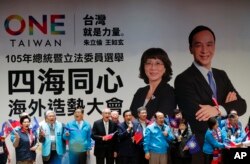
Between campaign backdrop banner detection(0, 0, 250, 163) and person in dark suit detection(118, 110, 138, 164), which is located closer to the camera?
person in dark suit detection(118, 110, 138, 164)

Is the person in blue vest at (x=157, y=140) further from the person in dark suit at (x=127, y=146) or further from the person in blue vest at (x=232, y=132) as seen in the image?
the person in blue vest at (x=232, y=132)

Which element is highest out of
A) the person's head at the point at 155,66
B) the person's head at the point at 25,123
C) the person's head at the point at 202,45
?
the person's head at the point at 202,45

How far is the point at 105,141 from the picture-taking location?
729 cm

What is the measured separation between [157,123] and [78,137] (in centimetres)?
127

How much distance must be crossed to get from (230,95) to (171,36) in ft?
4.95

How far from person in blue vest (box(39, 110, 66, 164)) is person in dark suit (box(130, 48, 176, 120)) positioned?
5.83ft

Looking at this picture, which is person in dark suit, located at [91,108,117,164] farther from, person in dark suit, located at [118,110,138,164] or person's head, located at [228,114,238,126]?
person's head, located at [228,114,238,126]

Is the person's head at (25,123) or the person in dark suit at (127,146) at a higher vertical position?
the person's head at (25,123)

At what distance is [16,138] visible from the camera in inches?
272

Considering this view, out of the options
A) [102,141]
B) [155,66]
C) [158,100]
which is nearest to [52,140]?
[102,141]

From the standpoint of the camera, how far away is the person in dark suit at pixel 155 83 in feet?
28.6

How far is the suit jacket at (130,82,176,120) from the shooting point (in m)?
8.68

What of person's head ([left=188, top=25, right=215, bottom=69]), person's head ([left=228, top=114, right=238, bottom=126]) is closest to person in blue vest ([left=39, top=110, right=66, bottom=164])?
person's head ([left=228, top=114, right=238, bottom=126])

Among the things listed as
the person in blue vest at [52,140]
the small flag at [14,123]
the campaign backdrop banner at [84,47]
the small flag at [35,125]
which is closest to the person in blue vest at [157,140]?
the person in blue vest at [52,140]
